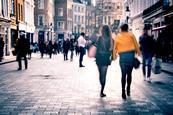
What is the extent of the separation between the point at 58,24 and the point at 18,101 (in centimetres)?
8095

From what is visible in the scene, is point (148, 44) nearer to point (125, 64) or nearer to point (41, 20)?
point (125, 64)

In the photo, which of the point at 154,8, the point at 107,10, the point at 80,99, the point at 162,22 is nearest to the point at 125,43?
the point at 80,99

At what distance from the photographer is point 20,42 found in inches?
832

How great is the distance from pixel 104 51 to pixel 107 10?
87.9 m

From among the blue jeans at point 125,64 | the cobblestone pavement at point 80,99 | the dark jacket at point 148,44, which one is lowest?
the cobblestone pavement at point 80,99

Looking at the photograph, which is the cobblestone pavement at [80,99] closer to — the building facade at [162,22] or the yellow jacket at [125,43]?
the yellow jacket at [125,43]

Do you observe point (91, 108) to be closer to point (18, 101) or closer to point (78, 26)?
point (18, 101)

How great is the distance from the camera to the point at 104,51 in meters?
11.2

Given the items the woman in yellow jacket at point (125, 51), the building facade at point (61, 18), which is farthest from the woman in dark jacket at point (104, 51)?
the building facade at point (61, 18)

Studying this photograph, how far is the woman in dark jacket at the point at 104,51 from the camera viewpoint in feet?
36.6

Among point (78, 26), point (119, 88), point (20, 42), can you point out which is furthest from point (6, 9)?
point (78, 26)

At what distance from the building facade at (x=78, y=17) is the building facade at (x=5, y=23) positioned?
57.0 metres

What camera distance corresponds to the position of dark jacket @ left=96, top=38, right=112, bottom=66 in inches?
439

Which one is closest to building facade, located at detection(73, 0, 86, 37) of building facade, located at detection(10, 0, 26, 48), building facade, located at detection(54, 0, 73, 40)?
building facade, located at detection(54, 0, 73, 40)
